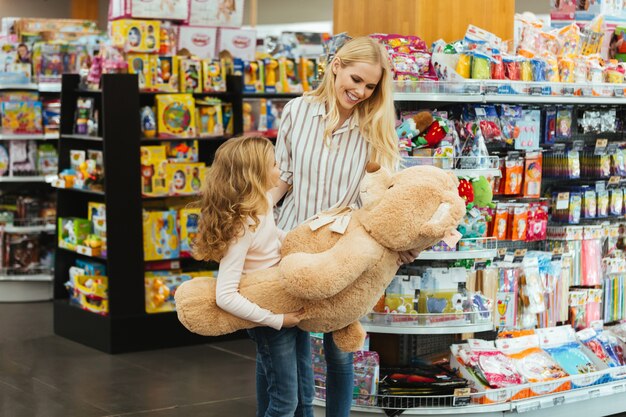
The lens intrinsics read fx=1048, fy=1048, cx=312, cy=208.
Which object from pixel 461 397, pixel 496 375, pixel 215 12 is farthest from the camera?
pixel 215 12

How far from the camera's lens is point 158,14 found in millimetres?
6766

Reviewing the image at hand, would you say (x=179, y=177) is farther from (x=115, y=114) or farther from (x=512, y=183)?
(x=512, y=183)

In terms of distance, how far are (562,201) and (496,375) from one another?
3.30ft

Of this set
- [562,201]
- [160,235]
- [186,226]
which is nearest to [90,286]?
[160,235]

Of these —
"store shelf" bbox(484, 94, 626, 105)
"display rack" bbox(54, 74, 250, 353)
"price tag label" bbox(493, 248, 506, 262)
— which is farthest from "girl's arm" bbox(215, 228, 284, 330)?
"display rack" bbox(54, 74, 250, 353)

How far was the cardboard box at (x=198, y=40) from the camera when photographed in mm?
7195

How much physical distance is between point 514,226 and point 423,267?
56 cm

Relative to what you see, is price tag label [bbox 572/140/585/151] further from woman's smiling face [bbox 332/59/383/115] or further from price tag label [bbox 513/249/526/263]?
woman's smiling face [bbox 332/59/383/115]

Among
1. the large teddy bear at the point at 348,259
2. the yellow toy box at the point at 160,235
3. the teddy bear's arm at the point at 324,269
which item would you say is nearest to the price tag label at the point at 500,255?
the large teddy bear at the point at 348,259

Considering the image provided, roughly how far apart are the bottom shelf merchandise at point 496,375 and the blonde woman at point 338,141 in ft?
2.33

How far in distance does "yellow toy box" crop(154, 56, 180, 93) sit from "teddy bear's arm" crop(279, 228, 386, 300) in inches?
137

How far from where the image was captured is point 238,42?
7715 millimetres

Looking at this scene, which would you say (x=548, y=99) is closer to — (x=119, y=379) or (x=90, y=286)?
(x=119, y=379)

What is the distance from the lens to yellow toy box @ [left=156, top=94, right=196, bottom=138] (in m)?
6.46
